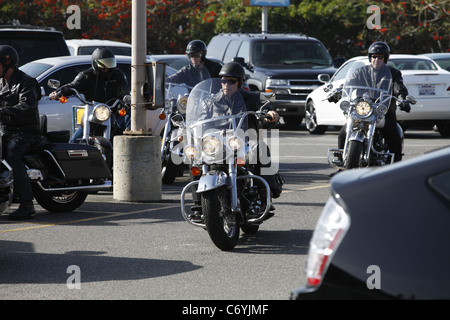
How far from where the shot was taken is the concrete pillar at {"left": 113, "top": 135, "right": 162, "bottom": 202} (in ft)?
36.0

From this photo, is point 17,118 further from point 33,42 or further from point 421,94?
point 421,94

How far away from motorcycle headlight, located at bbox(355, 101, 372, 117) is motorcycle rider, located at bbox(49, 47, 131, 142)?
2.83m

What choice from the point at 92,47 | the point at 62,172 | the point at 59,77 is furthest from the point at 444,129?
the point at 62,172

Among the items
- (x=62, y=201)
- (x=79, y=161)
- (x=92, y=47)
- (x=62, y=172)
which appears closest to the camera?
(x=62, y=172)

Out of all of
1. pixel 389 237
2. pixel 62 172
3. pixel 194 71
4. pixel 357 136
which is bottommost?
pixel 62 172

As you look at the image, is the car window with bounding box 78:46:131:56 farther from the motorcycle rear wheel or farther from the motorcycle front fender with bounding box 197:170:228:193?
the motorcycle front fender with bounding box 197:170:228:193

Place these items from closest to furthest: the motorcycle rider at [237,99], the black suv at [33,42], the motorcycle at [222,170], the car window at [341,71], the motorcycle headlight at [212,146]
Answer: the motorcycle at [222,170] < the motorcycle headlight at [212,146] < the motorcycle rider at [237,99] < the black suv at [33,42] < the car window at [341,71]

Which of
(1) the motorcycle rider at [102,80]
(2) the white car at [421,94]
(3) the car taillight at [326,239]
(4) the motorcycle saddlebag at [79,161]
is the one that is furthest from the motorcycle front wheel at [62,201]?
(2) the white car at [421,94]

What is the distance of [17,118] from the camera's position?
9609 mm

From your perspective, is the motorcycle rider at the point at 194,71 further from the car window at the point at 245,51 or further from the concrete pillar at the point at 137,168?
the car window at the point at 245,51

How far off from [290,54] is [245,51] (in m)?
1.04

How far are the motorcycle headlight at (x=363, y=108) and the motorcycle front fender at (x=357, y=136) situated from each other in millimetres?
214

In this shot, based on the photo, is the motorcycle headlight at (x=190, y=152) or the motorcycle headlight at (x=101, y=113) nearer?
→ the motorcycle headlight at (x=190, y=152)

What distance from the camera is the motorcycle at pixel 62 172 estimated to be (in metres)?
9.95
